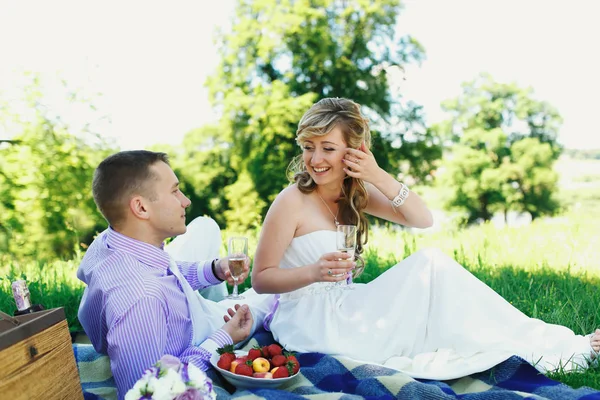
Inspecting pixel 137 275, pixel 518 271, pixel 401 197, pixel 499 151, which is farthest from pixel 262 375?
pixel 499 151

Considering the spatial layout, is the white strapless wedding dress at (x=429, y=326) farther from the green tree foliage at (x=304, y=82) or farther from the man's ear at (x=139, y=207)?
the green tree foliage at (x=304, y=82)

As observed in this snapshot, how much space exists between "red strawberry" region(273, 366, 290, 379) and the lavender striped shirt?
36 cm

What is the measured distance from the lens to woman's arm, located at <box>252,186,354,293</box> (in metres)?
3.24

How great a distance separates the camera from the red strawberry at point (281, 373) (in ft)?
9.23

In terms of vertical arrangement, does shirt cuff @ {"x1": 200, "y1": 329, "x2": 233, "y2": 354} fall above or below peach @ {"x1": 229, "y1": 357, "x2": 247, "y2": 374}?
above

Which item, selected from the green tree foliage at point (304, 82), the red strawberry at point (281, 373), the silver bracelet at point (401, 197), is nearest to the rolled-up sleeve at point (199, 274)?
the red strawberry at point (281, 373)

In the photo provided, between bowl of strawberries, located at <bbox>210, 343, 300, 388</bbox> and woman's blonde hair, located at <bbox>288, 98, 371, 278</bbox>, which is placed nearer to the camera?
bowl of strawberries, located at <bbox>210, 343, 300, 388</bbox>

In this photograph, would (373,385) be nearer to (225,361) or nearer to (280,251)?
(225,361)

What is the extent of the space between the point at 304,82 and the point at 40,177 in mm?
13370

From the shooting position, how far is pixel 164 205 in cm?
278

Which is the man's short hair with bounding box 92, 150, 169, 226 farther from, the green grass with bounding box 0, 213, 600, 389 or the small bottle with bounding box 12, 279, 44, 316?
the green grass with bounding box 0, 213, 600, 389

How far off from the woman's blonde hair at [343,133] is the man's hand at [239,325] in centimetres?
87

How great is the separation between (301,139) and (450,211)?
31.9 m

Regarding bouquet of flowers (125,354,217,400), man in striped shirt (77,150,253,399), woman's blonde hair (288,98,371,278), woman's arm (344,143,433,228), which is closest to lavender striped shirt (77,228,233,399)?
man in striped shirt (77,150,253,399)
